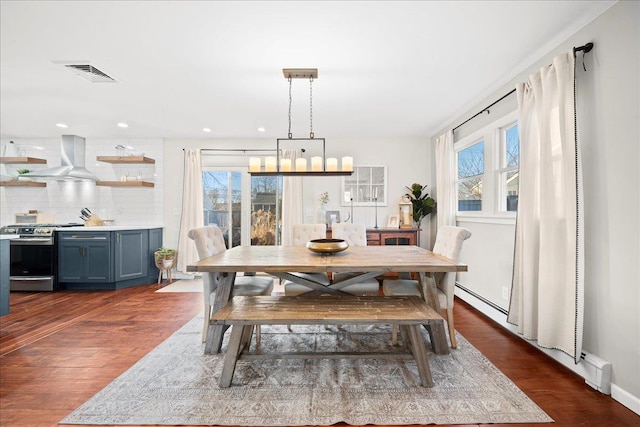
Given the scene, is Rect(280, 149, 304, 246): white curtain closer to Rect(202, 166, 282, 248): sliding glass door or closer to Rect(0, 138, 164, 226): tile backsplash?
Rect(202, 166, 282, 248): sliding glass door

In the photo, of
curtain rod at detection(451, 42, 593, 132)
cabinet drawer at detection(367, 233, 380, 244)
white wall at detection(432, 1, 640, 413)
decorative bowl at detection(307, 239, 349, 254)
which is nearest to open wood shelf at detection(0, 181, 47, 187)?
decorative bowl at detection(307, 239, 349, 254)

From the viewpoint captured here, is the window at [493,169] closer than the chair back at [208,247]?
No

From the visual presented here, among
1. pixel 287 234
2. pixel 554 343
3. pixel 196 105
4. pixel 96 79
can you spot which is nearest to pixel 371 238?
pixel 287 234

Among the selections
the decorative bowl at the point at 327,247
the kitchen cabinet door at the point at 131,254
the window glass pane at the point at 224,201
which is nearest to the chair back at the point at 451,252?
the decorative bowl at the point at 327,247

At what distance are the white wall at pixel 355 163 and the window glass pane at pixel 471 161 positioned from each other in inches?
40.5

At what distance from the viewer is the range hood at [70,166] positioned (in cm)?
468

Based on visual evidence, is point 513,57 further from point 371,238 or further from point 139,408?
point 139,408

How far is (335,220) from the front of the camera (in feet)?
16.7

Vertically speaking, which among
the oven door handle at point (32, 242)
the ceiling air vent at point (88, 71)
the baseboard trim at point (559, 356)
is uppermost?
the ceiling air vent at point (88, 71)

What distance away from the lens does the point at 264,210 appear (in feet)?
17.5

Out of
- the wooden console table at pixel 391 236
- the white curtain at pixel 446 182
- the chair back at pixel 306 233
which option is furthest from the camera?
the wooden console table at pixel 391 236

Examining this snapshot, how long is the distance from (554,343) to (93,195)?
21.5 ft

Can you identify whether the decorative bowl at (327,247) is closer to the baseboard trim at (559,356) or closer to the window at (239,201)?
the baseboard trim at (559,356)

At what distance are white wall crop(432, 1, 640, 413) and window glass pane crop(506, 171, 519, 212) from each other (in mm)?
1047
